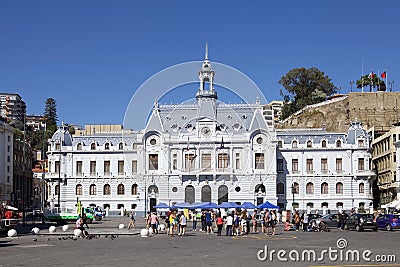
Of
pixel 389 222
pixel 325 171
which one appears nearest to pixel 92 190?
pixel 325 171

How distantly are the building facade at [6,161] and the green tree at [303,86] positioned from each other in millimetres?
58178

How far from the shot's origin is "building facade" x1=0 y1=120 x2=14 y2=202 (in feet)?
320

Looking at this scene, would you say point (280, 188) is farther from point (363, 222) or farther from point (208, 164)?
point (363, 222)

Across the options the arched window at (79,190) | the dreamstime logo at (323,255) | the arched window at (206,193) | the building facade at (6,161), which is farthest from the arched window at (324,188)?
the dreamstime logo at (323,255)

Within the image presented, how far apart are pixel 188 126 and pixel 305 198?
20.0m

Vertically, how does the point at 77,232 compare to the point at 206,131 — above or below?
below

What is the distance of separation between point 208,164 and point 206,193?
418 cm

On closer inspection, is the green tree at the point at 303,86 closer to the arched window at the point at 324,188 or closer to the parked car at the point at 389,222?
the arched window at the point at 324,188

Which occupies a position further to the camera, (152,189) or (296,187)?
(296,187)

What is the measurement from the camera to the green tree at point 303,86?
434 ft

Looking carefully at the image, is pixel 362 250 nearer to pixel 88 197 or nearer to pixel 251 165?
pixel 251 165

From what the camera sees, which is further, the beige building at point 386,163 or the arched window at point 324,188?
the arched window at point 324,188

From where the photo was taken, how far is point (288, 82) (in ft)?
440

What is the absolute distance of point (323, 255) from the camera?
2578 centimetres
